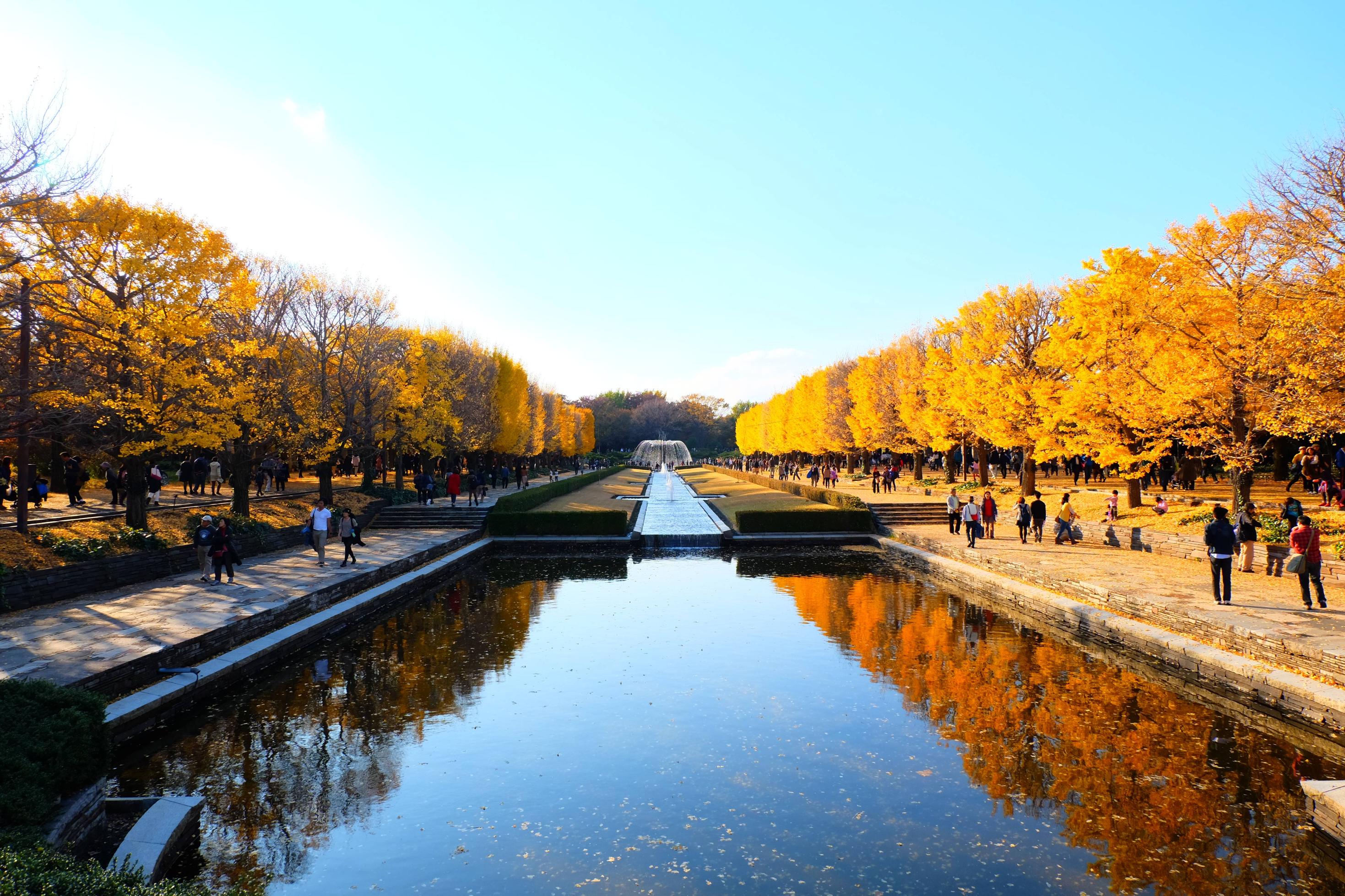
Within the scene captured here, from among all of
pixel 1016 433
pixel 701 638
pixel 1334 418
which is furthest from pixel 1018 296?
pixel 701 638

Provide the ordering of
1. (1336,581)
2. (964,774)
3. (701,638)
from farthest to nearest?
(1336,581) → (701,638) → (964,774)

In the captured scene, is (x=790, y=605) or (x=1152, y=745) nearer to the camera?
(x=1152, y=745)

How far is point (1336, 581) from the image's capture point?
15.6m

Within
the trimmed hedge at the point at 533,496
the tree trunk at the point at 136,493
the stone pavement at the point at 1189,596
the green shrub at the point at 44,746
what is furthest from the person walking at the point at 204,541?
the stone pavement at the point at 1189,596

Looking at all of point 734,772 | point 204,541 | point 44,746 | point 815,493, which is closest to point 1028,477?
point 815,493

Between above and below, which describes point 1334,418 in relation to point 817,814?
above

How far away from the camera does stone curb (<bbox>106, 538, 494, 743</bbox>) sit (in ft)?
30.6

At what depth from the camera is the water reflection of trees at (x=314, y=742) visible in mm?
6957

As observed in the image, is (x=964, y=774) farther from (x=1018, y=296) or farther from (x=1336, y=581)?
(x=1018, y=296)

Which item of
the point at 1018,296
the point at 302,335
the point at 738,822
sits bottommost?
the point at 738,822

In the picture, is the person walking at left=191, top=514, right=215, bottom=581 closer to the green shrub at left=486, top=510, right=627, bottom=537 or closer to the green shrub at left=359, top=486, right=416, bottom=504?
the green shrub at left=486, top=510, right=627, bottom=537

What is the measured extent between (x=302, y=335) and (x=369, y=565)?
1536 centimetres

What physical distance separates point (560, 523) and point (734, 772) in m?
20.7

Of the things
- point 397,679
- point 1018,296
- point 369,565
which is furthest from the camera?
point 1018,296
